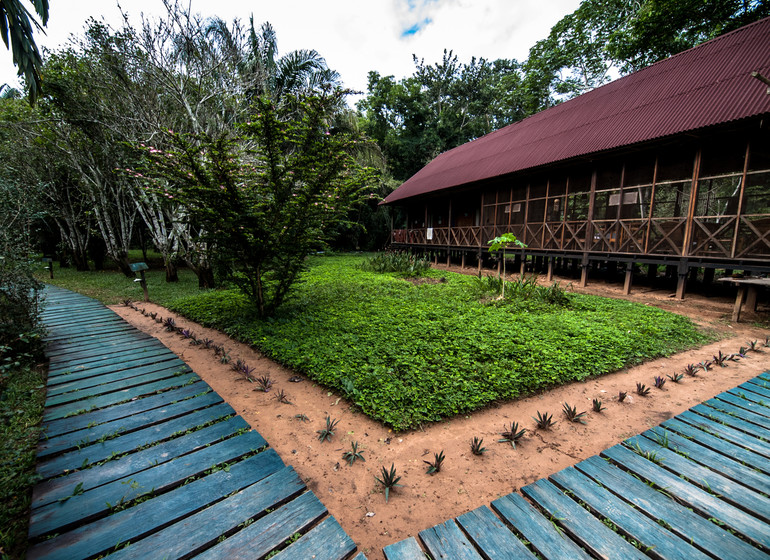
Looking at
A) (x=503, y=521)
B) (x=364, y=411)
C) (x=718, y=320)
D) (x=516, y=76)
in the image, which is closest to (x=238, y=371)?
(x=364, y=411)

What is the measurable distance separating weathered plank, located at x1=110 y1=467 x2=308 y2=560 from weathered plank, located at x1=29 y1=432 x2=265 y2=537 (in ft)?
0.98

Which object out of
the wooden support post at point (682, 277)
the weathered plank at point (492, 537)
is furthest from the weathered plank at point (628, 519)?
the wooden support post at point (682, 277)

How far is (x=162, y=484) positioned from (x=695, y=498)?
2.98 meters

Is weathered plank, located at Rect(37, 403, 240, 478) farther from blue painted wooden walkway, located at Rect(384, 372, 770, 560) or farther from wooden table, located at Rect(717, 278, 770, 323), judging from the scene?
wooden table, located at Rect(717, 278, 770, 323)

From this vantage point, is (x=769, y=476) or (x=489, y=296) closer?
(x=769, y=476)

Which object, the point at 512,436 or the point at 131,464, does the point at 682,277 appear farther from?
the point at 131,464

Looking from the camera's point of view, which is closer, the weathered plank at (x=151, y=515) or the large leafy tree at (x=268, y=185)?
the weathered plank at (x=151, y=515)

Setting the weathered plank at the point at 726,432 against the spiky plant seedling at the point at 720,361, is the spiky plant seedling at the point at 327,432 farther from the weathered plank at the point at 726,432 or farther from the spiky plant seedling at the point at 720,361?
the spiky plant seedling at the point at 720,361

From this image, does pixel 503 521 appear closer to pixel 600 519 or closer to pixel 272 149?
pixel 600 519

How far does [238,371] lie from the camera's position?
422 cm

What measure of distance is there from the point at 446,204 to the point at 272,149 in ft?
49.7

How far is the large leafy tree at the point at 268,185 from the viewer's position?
4473mm

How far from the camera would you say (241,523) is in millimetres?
1537

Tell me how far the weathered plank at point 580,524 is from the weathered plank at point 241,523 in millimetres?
1258
